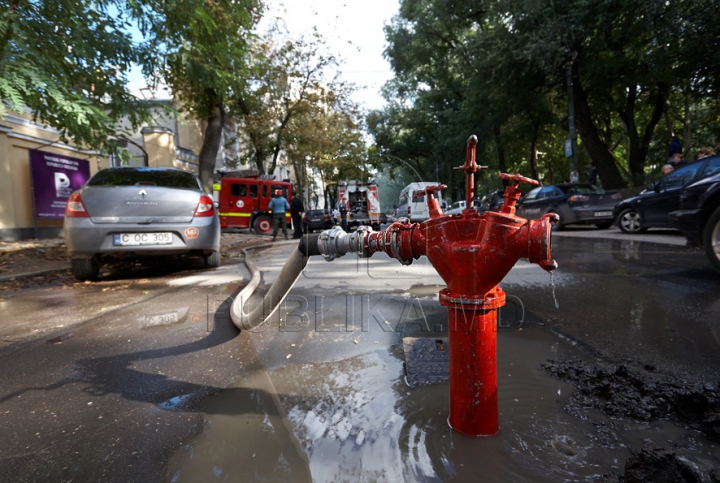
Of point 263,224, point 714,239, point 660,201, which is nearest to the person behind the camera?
point 714,239

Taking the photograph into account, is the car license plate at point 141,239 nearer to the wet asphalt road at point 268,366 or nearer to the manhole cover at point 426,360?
the wet asphalt road at point 268,366

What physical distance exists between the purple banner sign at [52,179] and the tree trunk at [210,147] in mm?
3767

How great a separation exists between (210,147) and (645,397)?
15.1 meters

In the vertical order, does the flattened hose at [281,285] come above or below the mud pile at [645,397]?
above

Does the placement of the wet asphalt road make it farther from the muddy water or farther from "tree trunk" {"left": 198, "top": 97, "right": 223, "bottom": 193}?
"tree trunk" {"left": 198, "top": 97, "right": 223, "bottom": 193}

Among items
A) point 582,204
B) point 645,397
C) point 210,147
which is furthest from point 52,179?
point 582,204

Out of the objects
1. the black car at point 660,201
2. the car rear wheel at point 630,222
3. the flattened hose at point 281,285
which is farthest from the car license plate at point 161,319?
the car rear wheel at point 630,222

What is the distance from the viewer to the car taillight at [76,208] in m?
5.11

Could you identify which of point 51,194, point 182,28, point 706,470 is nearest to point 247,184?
point 51,194

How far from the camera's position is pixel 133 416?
1.97 meters

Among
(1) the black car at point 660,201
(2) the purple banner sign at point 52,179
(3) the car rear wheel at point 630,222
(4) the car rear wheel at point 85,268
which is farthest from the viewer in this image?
(2) the purple banner sign at point 52,179

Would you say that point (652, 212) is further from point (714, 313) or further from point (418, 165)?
point (418, 165)

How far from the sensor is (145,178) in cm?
605

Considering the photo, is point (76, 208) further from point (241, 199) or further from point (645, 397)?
point (241, 199)
